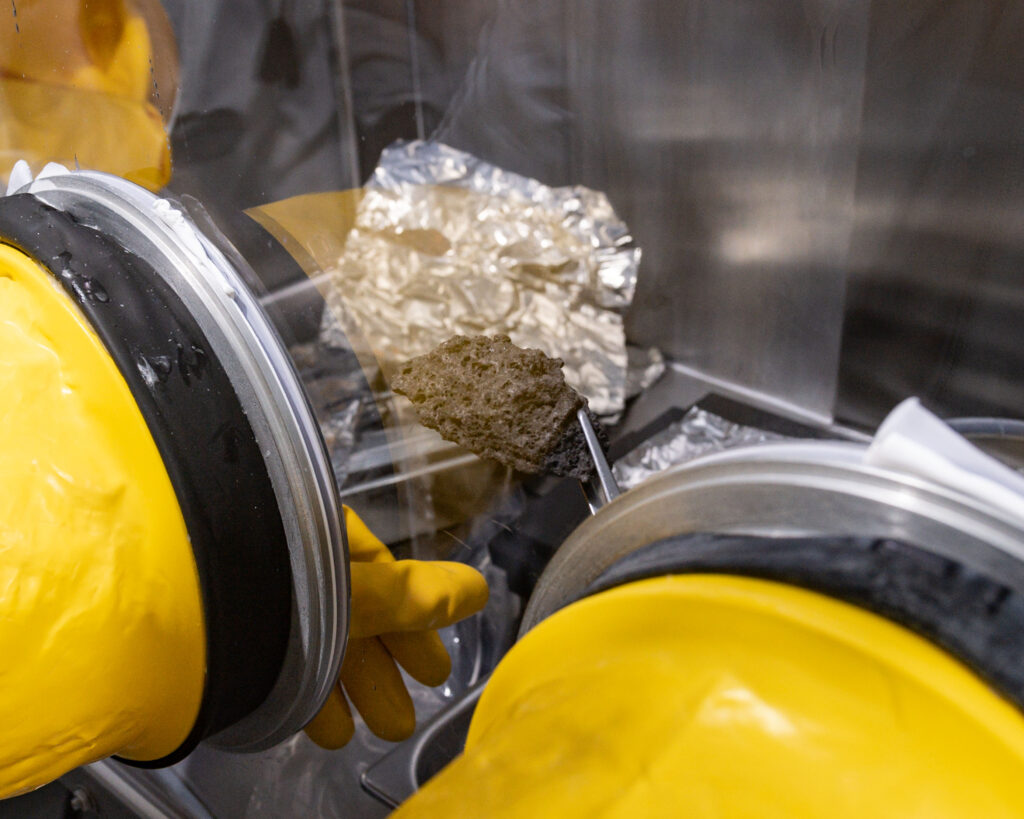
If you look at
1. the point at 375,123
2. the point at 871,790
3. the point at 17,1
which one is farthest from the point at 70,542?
the point at 375,123

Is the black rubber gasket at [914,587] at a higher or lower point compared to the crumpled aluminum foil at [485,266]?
higher

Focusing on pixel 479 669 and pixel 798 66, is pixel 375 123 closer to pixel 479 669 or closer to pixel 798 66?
pixel 798 66

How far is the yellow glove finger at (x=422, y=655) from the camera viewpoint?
43 cm

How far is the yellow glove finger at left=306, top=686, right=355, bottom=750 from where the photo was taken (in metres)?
0.45

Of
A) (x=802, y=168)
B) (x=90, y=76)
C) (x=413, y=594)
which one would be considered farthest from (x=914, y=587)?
(x=90, y=76)

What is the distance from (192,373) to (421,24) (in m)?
0.66

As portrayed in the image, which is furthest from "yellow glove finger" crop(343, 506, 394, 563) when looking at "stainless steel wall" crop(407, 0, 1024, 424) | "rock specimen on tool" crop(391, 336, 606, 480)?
"stainless steel wall" crop(407, 0, 1024, 424)

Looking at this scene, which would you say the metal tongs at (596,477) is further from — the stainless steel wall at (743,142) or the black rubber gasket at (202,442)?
the stainless steel wall at (743,142)

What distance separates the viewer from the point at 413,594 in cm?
41

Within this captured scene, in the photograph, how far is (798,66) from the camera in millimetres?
608

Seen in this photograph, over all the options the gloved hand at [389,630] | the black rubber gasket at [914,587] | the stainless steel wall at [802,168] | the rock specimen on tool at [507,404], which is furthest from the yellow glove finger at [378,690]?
the stainless steel wall at [802,168]

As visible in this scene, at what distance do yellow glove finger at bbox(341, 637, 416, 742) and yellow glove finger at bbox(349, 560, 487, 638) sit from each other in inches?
1.2

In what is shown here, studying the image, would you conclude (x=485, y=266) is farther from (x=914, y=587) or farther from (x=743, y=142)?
(x=914, y=587)

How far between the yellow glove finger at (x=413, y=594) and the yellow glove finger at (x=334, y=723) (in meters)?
0.06
